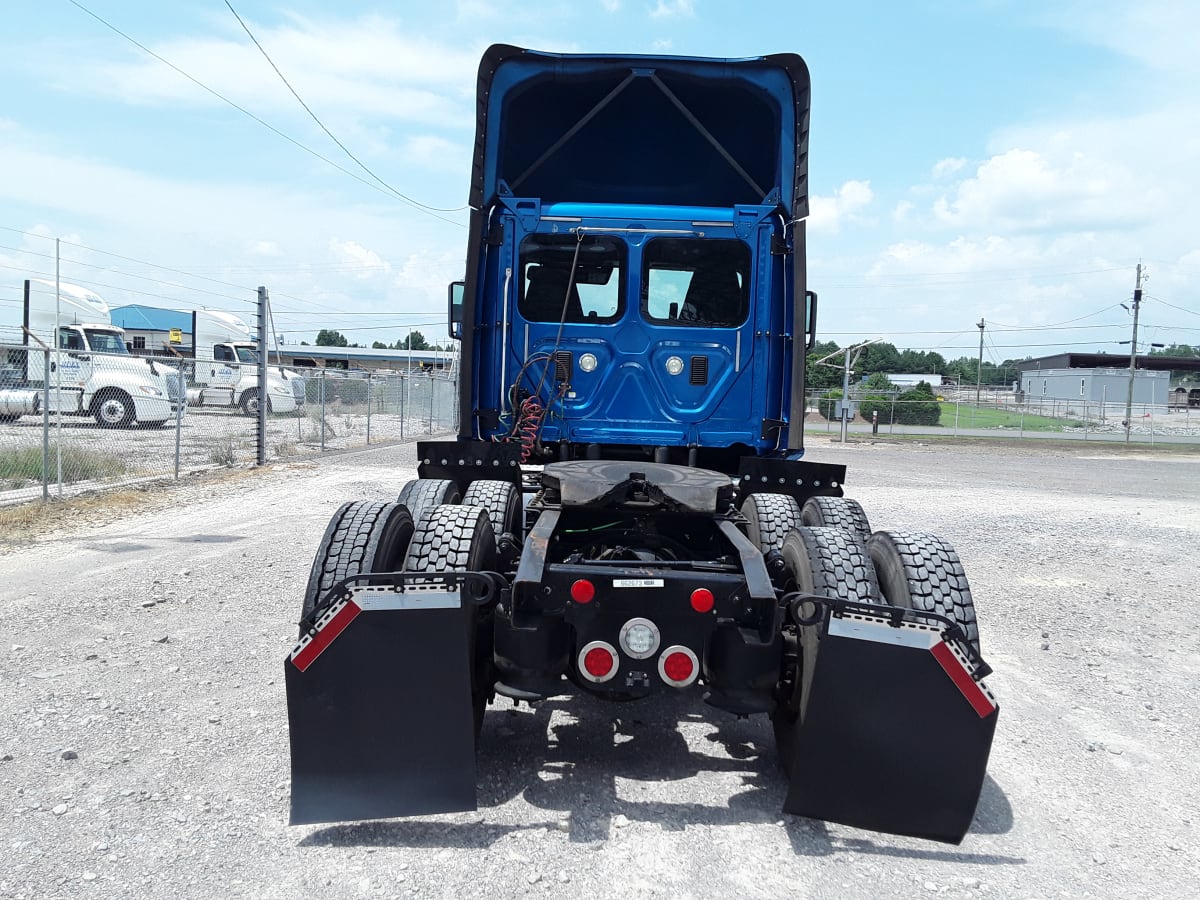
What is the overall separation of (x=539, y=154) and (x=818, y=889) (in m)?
5.25

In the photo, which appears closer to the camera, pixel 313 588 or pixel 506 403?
pixel 313 588

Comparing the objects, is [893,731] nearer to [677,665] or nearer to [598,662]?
[677,665]

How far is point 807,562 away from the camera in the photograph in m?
3.64

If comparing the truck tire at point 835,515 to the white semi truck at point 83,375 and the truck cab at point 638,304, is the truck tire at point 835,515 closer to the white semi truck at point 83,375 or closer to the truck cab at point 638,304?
the truck cab at point 638,304

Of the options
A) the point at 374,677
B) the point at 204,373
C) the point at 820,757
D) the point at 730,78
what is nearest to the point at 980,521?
the point at 730,78

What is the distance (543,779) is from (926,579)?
179cm

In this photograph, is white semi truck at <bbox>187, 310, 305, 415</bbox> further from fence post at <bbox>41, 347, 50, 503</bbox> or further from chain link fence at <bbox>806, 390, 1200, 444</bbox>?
chain link fence at <bbox>806, 390, 1200, 444</bbox>

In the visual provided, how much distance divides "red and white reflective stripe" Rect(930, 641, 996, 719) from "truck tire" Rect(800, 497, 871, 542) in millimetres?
1722

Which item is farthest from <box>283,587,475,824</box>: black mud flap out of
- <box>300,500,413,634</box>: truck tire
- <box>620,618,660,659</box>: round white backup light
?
<box>620,618,660,659</box>: round white backup light

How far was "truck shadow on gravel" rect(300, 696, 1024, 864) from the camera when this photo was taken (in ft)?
11.0

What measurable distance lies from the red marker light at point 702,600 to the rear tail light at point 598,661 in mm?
360

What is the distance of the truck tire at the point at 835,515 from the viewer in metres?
4.97

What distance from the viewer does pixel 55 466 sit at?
38.5 feet

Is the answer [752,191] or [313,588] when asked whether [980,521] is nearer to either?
[752,191]
